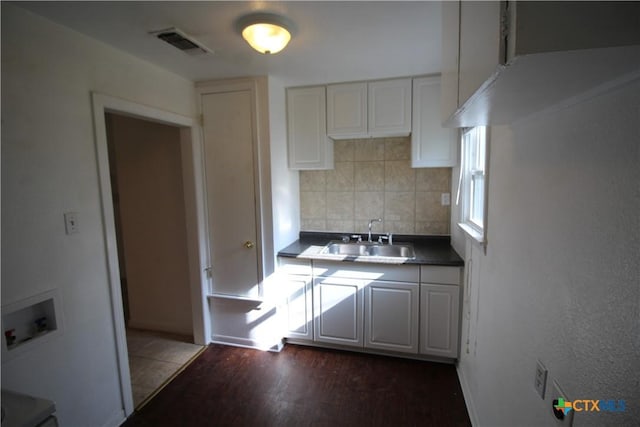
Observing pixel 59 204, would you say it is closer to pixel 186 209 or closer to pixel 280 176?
pixel 186 209

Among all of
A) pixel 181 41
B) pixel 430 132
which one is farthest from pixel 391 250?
pixel 181 41

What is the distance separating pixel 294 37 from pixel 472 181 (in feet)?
4.91

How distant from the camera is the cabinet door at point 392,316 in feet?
7.55

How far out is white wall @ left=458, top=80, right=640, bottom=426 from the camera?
59 centimetres

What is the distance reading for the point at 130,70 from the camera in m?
1.89

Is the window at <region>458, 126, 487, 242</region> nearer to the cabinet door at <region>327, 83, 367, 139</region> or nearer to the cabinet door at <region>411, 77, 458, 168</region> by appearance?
the cabinet door at <region>411, 77, 458, 168</region>

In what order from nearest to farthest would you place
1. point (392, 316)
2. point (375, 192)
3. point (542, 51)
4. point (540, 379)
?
point (542, 51) < point (540, 379) < point (392, 316) < point (375, 192)

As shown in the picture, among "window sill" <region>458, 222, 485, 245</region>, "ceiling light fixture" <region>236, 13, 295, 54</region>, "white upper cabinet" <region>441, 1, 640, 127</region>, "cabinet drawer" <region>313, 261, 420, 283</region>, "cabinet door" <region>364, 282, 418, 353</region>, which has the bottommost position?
"cabinet door" <region>364, 282, 418, 353</region>

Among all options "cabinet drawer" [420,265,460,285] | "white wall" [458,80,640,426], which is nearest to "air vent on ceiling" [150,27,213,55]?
"white wall" [458,80,640,426]

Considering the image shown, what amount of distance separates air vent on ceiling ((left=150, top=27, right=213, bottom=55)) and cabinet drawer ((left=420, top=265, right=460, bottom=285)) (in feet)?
6.89

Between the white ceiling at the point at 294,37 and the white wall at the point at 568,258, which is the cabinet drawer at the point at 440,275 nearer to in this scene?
the white wall at the point at 568,258

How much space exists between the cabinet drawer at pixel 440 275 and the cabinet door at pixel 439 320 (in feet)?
0.12

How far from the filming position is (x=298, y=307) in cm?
255

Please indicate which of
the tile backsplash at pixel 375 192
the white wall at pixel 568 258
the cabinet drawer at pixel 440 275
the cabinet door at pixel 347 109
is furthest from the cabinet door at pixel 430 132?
the white wall at pixel 568 258
